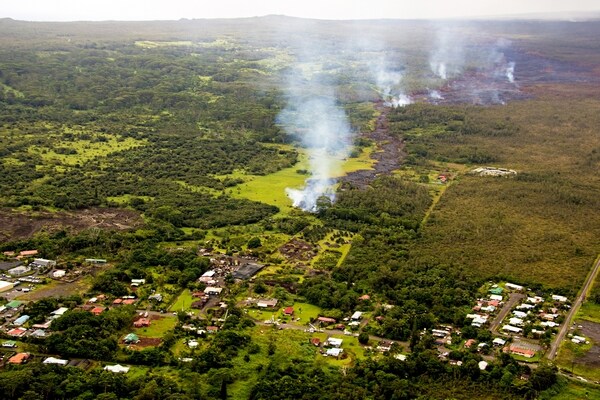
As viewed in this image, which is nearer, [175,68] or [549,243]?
[549,243]

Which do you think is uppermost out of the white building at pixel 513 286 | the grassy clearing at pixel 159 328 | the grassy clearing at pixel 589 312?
the white building at pixel 513 286

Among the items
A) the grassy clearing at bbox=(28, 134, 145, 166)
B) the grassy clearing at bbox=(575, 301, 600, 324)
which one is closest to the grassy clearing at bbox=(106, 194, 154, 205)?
the grassy clearing at bbox=(28, 134, 145, 166)

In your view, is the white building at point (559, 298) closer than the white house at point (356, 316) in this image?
No

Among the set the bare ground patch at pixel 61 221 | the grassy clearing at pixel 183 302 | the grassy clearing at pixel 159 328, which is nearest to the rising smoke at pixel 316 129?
the bare ground patch at pixel 61 221

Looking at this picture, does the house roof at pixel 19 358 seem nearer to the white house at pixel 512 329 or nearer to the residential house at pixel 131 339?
the residential house at pixel 131 339

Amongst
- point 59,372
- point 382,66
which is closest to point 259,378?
point 59,372

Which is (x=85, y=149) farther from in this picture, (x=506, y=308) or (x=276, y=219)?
(x=506, y=308)

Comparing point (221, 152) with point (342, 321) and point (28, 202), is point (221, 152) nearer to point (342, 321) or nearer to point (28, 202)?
point (28, 202)
